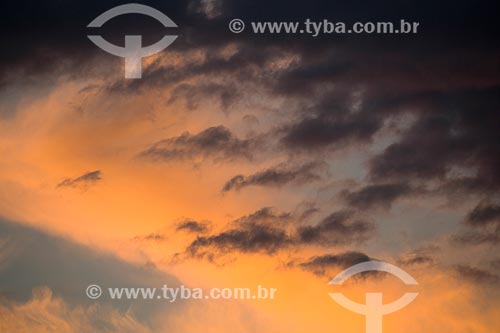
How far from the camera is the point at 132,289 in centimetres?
1725

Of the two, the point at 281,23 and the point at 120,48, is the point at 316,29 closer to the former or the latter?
the point at 281,23

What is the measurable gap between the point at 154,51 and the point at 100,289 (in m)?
5.54

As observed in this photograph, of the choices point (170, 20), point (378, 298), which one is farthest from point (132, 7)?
point (378, 298)

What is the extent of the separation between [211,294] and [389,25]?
7266 mm

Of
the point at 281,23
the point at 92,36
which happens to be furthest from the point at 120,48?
the point at 281,23

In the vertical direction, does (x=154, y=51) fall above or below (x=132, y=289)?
above

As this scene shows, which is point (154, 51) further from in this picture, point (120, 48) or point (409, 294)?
point (409, 294)

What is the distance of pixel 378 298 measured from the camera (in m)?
17.6

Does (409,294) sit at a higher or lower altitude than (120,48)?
lower

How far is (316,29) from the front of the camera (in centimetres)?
1752

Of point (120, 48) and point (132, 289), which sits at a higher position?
point (120, 48)

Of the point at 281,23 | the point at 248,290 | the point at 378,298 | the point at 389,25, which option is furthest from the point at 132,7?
the point at 378,298

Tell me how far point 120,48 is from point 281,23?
12.1ft

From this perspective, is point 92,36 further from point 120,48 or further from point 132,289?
point 132,289
